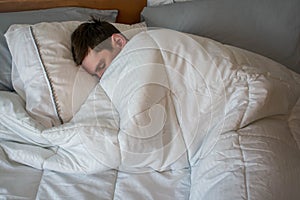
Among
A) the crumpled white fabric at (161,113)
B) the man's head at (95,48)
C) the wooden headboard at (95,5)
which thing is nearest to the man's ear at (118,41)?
the man's head at (95,48)

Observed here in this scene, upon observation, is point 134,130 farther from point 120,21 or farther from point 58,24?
point 120,21

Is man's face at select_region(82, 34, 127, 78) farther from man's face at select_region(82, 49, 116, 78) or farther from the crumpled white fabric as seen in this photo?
the crumpled white fabric

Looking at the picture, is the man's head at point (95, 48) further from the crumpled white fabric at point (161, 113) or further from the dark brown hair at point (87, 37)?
the crumpled white fabric at point (161, 113)

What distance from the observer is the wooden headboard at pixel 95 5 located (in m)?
1.66

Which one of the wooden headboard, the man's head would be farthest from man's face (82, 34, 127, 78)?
the wooden headboard

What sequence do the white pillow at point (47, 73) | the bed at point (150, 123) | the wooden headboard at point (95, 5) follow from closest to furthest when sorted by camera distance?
the bed at point (150, 123)
the white pillow at point (47, 73)
the wooden headboard at point (95, 5)

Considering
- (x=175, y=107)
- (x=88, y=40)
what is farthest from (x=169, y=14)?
(x=175, y=107)

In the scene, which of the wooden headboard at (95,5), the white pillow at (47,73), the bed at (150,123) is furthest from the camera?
the wooden headboard at (95,5)

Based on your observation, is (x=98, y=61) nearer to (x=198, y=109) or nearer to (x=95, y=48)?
(x=95, y=48)

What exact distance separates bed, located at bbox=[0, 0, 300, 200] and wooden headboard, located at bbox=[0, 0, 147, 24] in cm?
24

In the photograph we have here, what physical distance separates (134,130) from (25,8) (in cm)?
80

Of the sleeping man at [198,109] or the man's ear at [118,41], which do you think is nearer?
the sleeping man at [198,109]

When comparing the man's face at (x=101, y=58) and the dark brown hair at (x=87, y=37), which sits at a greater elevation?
the dark brown hair at (x=87, y=37)

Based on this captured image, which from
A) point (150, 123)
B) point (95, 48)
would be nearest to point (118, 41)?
point (95, 48)
